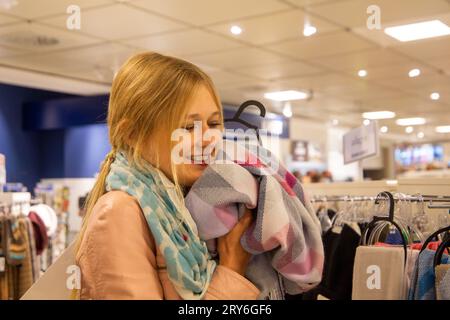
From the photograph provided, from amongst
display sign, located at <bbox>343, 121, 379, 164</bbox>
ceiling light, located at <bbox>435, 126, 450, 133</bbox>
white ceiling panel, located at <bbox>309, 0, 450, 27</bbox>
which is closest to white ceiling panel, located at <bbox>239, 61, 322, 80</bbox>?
white ceiling panel, located at <bbox>309, 0, 450, 27</bbox>

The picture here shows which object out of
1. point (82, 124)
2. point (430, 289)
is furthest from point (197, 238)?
point (82, 124)

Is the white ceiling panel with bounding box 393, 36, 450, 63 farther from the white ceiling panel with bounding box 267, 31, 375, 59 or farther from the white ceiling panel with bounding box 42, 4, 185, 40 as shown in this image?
the white ceiling panel with bounding box 42, 4, 185, 40

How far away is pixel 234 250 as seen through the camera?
1193 mm

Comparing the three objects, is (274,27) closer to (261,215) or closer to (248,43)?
(248,43)

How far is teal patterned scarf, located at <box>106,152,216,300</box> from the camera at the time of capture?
110cm

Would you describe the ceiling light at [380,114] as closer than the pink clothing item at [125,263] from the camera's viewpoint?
No

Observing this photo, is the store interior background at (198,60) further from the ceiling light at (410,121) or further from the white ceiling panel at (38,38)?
the ceiling light at (410,121)

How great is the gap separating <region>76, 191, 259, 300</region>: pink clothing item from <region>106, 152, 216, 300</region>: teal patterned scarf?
0.07 feet

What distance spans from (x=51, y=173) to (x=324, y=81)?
139 inches

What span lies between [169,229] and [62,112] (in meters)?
6.25

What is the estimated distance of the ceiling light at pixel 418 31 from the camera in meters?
4.67

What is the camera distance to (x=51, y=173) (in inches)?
281

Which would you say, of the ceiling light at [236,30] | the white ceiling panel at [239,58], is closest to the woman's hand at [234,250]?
the ceiling light at [236,30]

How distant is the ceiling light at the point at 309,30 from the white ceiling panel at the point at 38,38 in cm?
181
